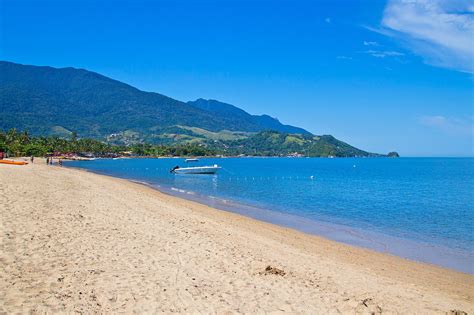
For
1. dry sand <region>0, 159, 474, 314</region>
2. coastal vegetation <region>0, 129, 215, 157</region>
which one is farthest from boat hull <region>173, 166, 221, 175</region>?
dry sand <region>0, 159, 474, 314</region>

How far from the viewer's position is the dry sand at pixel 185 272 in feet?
26.4

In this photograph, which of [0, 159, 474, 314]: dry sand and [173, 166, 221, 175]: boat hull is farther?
[173, 166, 221, 175]: boat hull

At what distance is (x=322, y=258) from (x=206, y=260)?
16.1ft

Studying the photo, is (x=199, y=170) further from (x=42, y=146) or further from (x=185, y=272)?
(x=42, y=146)

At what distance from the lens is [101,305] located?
755 centimetres

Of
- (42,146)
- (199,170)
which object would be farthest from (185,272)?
(42,146)

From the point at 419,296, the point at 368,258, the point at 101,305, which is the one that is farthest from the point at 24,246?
the point at 368,258

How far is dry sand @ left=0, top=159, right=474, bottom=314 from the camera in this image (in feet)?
26.4

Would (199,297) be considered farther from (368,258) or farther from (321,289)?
(368,258)

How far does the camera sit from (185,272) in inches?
403

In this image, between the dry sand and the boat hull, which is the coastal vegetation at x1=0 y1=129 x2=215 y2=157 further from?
the dry sand

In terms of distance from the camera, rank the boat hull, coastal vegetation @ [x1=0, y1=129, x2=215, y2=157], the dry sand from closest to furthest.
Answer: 1. the dry sand
2. the boat hull
3. coastal vegetation @ [x1=0, y1=129, x2=215, y2=157]

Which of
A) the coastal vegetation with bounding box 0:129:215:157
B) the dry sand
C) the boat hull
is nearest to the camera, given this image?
the dry sand

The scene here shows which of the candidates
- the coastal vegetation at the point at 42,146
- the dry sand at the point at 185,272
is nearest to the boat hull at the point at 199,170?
the coastal vegetation at the point at 42,146
